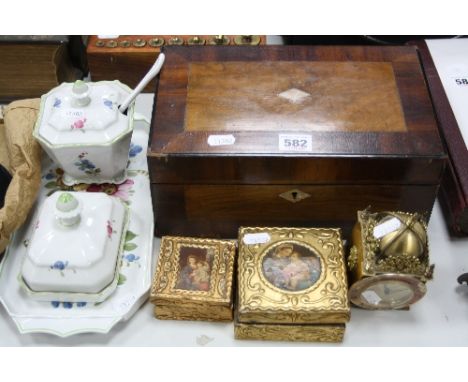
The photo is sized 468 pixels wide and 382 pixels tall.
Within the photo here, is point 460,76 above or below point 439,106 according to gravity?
above

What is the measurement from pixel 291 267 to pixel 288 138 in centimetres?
23

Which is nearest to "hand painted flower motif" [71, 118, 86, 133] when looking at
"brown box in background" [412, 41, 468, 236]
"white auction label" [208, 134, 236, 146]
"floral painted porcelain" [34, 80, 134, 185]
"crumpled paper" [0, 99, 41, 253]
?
"floral painted porcelain" [34, 80, 134, 185]

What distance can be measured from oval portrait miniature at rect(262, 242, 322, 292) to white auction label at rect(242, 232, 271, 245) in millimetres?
22

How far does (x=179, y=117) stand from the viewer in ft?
3.96

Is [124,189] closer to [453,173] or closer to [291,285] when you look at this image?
[291,285]

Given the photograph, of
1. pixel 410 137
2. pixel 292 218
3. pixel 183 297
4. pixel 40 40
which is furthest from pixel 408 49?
pixel 40 40

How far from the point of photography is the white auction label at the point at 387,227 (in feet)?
3.63

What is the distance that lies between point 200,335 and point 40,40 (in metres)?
0.72

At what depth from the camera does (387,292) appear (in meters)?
1.15

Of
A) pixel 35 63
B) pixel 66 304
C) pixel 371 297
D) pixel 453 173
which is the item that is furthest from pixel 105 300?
pixel 453 173

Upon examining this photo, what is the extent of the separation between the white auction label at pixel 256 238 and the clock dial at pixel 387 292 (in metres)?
0.18

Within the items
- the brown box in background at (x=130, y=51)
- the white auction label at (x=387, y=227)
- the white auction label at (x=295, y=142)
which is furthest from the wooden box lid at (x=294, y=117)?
the brown box in background at (x=130, y=51)

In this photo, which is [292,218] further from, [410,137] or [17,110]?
[17,110]

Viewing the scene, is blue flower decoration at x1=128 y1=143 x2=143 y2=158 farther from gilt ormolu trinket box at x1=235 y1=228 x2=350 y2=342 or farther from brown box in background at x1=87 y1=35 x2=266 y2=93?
gilt ormolu trinket box at x1=235 y1=228 x2=350 y2=342
